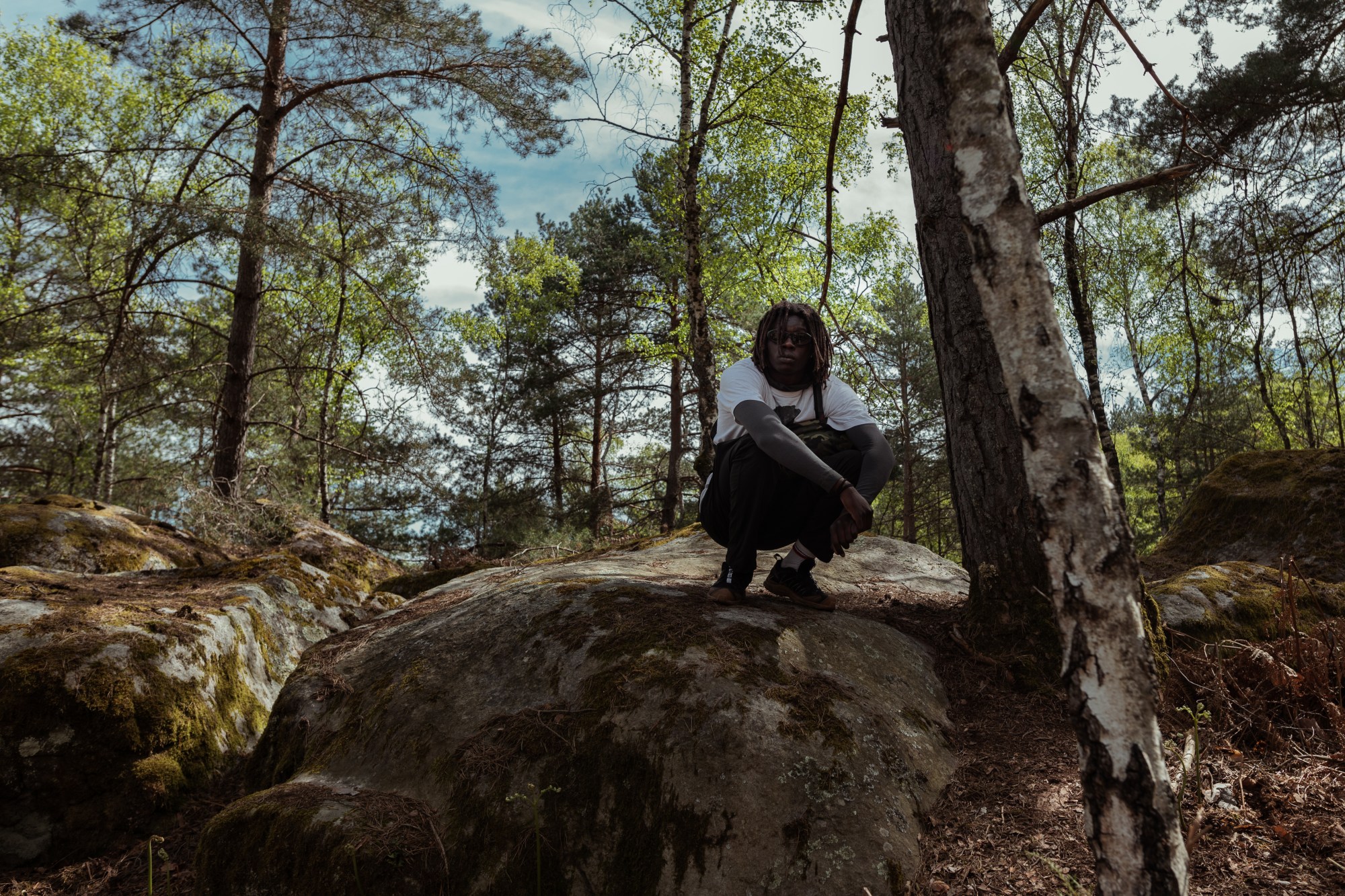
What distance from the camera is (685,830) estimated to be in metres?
2.32

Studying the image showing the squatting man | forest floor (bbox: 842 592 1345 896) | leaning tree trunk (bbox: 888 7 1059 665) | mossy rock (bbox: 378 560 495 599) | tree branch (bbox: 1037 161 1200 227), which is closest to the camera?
tree branch (bbox: 1037 161 1200 227)

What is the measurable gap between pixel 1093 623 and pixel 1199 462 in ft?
73.8

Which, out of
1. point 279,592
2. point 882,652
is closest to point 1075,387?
point 882,652

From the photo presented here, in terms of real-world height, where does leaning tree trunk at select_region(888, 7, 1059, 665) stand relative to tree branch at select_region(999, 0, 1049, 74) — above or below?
below

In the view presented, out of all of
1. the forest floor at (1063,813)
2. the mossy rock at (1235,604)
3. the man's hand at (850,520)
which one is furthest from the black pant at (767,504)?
the mossy rock at (1235,604)

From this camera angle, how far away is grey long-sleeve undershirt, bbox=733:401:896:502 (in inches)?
121

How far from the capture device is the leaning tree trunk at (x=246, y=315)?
931cm

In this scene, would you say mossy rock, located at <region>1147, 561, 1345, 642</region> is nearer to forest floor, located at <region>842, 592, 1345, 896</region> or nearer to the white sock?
forest floor, located at <region>842, 592, 1345, 896</region>

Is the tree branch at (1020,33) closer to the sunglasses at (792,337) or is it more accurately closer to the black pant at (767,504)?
the sunglasses at (792,337)

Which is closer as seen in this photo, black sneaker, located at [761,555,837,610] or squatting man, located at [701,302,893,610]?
squatting man, located at [701,302,893,610]

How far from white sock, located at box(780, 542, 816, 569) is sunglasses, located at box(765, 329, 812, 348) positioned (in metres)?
1.01

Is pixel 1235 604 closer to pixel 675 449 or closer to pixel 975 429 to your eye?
pixel 975 429

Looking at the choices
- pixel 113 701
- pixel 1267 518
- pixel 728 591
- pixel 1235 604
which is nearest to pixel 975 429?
pixel 728 591

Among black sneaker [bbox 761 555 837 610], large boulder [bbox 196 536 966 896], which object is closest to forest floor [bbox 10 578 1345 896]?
large boulder [bbox 196 536 966 896]
